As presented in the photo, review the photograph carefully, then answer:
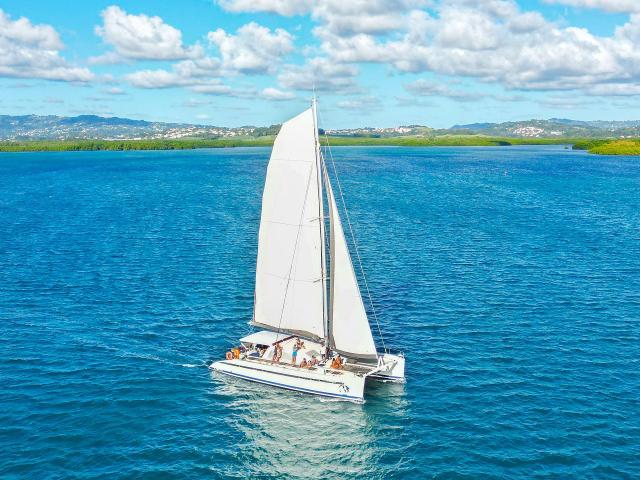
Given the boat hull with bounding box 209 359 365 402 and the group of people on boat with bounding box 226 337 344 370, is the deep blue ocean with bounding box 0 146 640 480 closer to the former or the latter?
the boat hull with bounding box 209 359 365 402

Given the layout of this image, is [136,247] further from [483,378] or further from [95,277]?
[483,378]

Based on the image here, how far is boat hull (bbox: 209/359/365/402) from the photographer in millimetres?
43531

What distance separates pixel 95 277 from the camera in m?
73.4

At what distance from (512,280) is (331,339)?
33.8 m

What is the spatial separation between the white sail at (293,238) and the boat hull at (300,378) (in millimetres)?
4199

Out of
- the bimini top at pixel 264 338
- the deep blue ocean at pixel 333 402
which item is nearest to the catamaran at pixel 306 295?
the bimini top at pixel 264 338

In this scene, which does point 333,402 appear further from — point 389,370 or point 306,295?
point 306,295

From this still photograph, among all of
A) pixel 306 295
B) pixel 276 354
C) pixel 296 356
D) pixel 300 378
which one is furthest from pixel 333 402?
pixel 306 295

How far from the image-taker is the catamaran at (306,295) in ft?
146

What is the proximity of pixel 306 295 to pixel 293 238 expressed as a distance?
4846mm

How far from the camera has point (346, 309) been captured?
152ft

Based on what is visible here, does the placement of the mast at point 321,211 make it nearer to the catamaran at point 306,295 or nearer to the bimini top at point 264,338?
the catamaran at point 306,295

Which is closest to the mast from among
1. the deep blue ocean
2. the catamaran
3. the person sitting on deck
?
the catamaran

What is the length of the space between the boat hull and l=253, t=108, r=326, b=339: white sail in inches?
165
